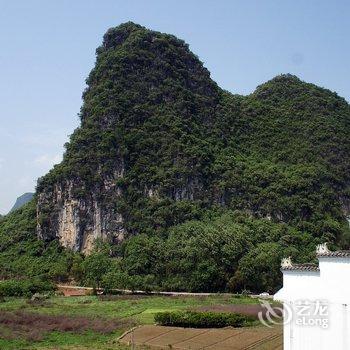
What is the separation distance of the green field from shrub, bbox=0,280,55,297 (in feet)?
8.74

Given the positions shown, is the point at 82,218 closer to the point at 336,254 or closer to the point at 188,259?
the point at 188,259

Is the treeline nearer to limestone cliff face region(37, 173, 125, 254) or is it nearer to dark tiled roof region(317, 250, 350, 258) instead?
limestone cliff face region(37, 173, 125, 254)

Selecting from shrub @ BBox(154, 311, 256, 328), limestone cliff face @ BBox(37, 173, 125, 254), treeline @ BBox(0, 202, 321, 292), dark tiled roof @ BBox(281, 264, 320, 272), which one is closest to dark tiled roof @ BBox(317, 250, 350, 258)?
dark tiled roof @ BBox(281, 264, 320, 272)

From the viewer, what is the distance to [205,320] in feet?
95.2

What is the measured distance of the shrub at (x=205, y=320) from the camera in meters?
29.0

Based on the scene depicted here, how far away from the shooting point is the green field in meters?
26.7

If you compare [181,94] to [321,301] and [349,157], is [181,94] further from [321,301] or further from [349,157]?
[321,301]

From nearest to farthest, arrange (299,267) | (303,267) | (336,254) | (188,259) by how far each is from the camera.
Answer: (336,254), (303,267), (299,267), (188,259)

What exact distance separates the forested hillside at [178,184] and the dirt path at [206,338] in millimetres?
21479

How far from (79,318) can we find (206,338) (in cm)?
971

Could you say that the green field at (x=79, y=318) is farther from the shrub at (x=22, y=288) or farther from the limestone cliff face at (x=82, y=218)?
the limestone cliff face at (x=82, y=218)

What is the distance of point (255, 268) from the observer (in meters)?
48.8

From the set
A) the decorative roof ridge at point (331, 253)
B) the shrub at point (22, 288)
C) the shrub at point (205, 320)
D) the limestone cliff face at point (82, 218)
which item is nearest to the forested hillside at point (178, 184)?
the limestone cliff face at point (82, 218)

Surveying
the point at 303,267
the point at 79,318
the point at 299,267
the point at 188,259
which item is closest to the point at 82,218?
the point at 188,259
